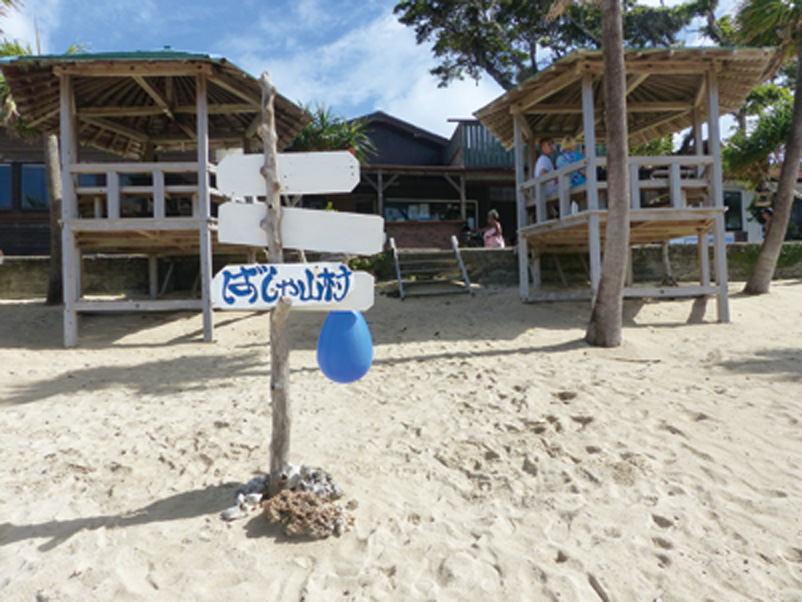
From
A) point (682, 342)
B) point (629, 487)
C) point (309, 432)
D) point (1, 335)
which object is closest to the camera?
point (629, 487)

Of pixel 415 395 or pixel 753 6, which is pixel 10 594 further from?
pixel 753 6

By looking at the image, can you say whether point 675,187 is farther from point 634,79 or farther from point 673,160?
point 634,79

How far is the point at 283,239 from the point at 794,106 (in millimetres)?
10630

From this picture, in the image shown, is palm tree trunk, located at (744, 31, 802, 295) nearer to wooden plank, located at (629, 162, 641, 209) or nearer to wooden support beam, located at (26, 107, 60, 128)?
wooden plank, located at (629, 162, 641, 209)

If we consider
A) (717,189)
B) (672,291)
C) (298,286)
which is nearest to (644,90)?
(717,189)

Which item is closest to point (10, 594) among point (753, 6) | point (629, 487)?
point (629, 487)

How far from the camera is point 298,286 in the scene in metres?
2.67

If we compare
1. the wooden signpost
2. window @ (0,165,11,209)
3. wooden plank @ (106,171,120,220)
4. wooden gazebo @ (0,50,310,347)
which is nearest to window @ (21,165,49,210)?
window @ (0,165,11,209)

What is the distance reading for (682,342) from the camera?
680cm

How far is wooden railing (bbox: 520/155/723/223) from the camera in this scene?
766 cm

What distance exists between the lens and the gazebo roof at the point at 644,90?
7.58 m

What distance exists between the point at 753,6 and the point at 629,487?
11.4 meters

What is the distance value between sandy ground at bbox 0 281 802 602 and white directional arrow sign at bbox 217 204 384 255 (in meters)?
1.54

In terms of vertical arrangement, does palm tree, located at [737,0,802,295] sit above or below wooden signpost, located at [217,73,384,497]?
above
